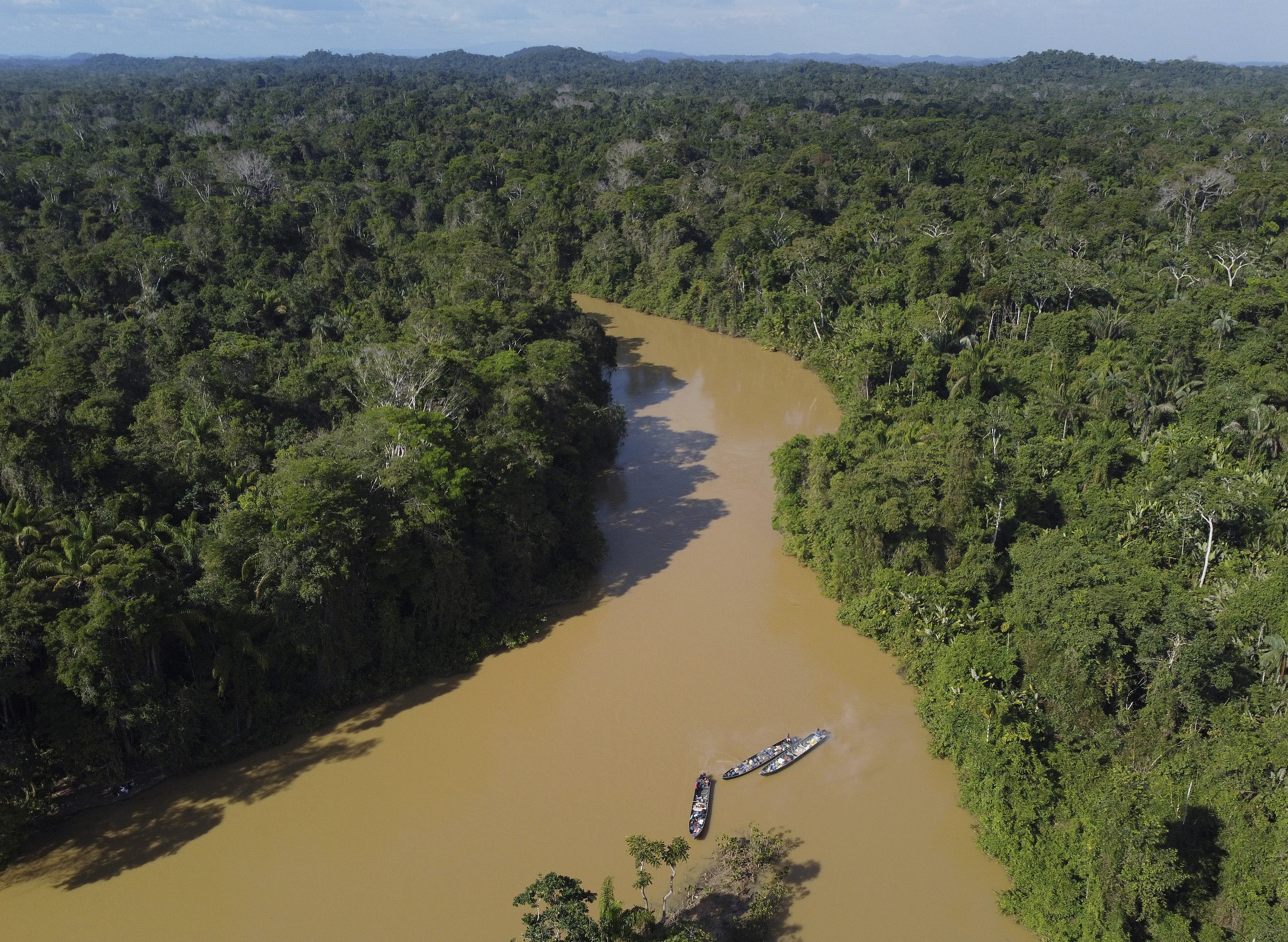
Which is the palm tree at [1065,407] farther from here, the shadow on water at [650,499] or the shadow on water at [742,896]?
the shadow on water at [742,896]

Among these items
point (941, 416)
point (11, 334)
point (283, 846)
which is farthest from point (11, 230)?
point (941, 416)

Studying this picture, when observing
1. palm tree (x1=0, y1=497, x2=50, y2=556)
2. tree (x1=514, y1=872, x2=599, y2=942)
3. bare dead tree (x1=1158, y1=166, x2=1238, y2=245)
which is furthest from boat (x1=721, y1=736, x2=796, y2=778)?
bare dead tree (x1=1158, y1=166, x2=1238, y2=245)

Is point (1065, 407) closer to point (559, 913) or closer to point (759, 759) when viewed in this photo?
point (759, 759)

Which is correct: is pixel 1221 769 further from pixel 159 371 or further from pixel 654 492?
pixel 159 371

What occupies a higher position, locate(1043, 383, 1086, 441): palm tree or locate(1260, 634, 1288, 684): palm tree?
locate(1043, 383, 1086, 441): palm tree

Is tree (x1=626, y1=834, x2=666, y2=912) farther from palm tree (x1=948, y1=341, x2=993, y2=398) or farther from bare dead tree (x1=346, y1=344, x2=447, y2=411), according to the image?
palm tree (x1=948, y1=341, x2=993, y2=398)
